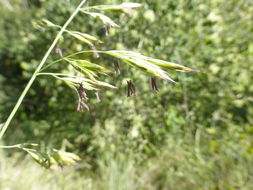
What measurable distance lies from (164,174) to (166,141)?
385 mm

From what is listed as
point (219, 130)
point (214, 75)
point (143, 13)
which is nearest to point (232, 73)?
point (214, 75)

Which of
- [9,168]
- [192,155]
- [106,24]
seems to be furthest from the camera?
[192,155]

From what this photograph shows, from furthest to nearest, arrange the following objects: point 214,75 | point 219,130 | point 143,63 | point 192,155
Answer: point 219,130 → point 214,75 → point 192,155 → point 143,63

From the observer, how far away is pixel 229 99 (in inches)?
111

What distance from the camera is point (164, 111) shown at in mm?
2730

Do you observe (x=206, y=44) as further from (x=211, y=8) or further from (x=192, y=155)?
(x=192, y=155)

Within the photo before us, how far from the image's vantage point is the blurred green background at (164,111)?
2.38 metres

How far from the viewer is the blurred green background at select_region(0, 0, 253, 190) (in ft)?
7.80

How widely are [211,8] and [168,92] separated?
1.05 meters

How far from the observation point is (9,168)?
2527 millimetres

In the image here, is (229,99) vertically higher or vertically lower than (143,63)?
higher

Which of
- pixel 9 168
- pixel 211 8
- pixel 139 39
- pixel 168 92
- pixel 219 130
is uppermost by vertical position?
pixel 211 8

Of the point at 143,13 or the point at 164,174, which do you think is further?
the point at 164,174

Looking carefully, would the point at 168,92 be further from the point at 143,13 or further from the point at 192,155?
the point at 143,13
